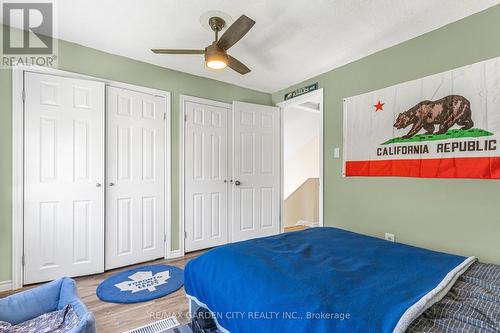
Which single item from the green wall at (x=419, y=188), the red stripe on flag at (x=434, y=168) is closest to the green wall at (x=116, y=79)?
the green wall at (x=419, y=188)

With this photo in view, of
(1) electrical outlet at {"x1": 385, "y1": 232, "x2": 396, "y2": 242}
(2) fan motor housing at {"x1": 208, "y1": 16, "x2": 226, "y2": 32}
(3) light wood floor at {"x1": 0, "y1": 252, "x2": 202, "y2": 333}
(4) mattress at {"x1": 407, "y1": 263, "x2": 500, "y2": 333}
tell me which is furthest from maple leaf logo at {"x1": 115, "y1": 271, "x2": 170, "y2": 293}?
(2) fan motor housing at {"x1": 208, "y1": 16, "x2": 226, "y2": 32}

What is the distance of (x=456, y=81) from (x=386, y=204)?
4.12 ft

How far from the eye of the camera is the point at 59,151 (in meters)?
2.53

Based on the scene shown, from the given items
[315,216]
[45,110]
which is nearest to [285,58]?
[45,110]

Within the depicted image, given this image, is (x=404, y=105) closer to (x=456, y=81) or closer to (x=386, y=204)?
(x=456, y=81)

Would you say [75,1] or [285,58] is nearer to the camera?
[75,1]

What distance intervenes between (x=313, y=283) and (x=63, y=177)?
262 cm

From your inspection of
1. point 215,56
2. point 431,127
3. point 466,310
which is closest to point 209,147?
point 215,56

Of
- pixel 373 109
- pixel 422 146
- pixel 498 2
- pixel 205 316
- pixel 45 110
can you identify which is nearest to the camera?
pixel 205 316

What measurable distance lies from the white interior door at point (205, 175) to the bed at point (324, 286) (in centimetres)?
167

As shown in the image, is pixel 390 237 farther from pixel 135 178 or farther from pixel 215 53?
pixel 135 178

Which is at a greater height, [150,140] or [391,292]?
[150,140]

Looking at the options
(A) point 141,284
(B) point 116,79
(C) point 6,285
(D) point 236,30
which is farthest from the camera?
(B) point 116,79
